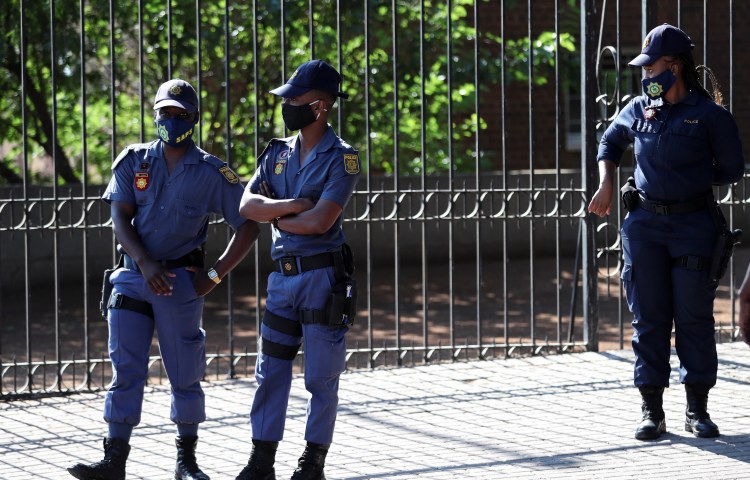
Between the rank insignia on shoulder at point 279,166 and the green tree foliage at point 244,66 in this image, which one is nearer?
the rank insignia on shoulder at point 279,166

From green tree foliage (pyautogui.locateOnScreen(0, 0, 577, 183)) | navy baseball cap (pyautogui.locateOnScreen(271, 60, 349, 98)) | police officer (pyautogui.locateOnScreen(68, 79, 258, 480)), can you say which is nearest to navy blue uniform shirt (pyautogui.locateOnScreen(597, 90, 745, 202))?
navy baseball cap (pyautogui.locateOnScreen(271, 60, 349, 98))

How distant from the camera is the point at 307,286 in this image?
5105mm

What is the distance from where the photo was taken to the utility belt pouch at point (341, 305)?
5.06 metres

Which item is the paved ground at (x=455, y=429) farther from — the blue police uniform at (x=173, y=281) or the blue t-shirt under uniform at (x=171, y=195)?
the blue t-shirt under uniform at (x=171, y=195)

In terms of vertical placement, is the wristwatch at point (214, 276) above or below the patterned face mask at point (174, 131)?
below

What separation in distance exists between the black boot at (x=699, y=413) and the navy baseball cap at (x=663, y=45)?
5.40 feet

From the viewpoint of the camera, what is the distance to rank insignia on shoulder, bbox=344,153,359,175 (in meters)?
5.16

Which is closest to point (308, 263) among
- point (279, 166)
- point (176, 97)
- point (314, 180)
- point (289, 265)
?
point (289, 265)

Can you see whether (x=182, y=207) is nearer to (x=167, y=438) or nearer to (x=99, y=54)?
(x=167, y=438)

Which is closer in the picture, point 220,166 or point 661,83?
point 220,166

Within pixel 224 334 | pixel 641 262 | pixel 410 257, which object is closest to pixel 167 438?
pixel 641 262

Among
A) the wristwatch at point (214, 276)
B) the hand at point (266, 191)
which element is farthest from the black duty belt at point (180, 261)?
the hand at point (266, 191)

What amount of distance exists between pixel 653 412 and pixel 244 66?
8241 millimetres

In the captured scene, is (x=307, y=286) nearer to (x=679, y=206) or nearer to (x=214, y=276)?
(x=214, y=276)
